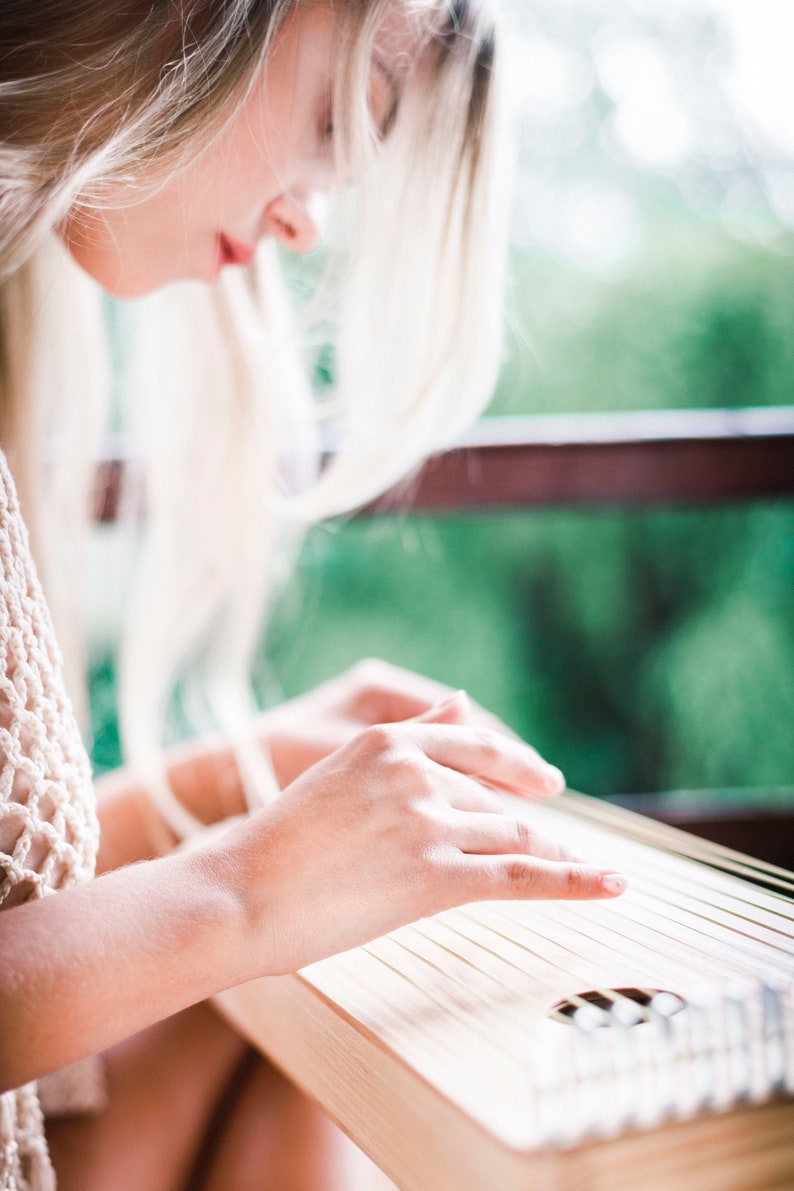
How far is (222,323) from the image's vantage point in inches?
41.0

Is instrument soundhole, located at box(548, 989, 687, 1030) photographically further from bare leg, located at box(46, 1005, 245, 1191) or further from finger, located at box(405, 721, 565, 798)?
bare leg, located at box(46, 1005, 245, 1191)

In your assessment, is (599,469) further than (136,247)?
Yes

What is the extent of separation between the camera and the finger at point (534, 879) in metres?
0.49

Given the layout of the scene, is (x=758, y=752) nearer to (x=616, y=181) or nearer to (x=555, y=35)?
(x=616, y=181)

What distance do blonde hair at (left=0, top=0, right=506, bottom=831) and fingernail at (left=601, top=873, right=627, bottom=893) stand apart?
0.41m

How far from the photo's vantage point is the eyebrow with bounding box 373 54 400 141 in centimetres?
69

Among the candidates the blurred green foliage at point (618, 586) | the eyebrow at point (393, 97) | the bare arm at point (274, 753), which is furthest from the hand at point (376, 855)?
the blurred green foliage at point (618, 586)

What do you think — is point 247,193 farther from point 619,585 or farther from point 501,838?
point 619,585

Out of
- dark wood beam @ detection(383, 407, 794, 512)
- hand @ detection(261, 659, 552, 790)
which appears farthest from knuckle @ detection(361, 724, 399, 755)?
dark wood beam @ detection(383, 407, 794, 512)

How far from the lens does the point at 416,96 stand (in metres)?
0.75

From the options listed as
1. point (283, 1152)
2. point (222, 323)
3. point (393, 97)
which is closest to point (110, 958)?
Answer: point (283, 1152)

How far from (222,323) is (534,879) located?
75cm

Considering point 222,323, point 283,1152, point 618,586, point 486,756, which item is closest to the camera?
point 486,756

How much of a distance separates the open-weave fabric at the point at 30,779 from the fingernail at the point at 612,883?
0.29 m
